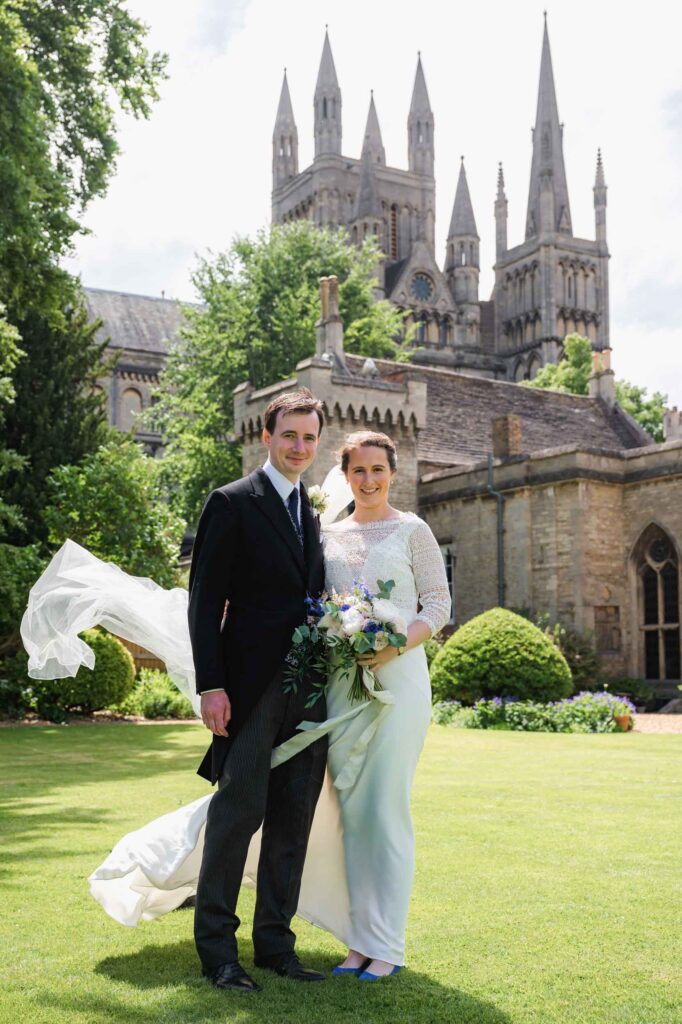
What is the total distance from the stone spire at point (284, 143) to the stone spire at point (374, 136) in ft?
24.0

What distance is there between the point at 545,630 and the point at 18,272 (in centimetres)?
1365

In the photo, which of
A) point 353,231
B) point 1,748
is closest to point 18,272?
point 1,748

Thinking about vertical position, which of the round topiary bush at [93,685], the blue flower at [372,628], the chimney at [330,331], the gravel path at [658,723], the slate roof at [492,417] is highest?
the chimney at [330,331]

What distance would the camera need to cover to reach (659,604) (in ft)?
79.7

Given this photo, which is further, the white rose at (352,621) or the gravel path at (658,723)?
the gravel path at (658,723)

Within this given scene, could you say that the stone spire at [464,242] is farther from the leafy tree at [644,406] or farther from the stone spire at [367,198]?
the leafy tree at [644,406]

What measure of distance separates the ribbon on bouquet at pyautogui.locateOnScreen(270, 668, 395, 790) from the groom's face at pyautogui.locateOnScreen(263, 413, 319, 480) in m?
0.97

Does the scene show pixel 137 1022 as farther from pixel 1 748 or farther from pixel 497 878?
pixel 1 748

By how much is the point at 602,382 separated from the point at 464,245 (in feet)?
181

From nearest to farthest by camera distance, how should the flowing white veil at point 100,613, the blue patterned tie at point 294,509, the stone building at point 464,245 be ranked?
the blue patterned tie at point 294,509 < the flowing white veil at point 100,613 < the stone building at point 464,245

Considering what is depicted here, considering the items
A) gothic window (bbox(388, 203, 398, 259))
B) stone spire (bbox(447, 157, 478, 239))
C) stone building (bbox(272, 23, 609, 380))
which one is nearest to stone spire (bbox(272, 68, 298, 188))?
stone building (bbox(272, 23, 609, 380))

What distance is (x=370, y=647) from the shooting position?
14.3 feet

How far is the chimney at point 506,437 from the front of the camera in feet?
89.6

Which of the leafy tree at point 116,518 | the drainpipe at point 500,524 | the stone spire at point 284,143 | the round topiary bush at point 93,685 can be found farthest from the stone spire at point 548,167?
the round topiary bush at point 93,685
